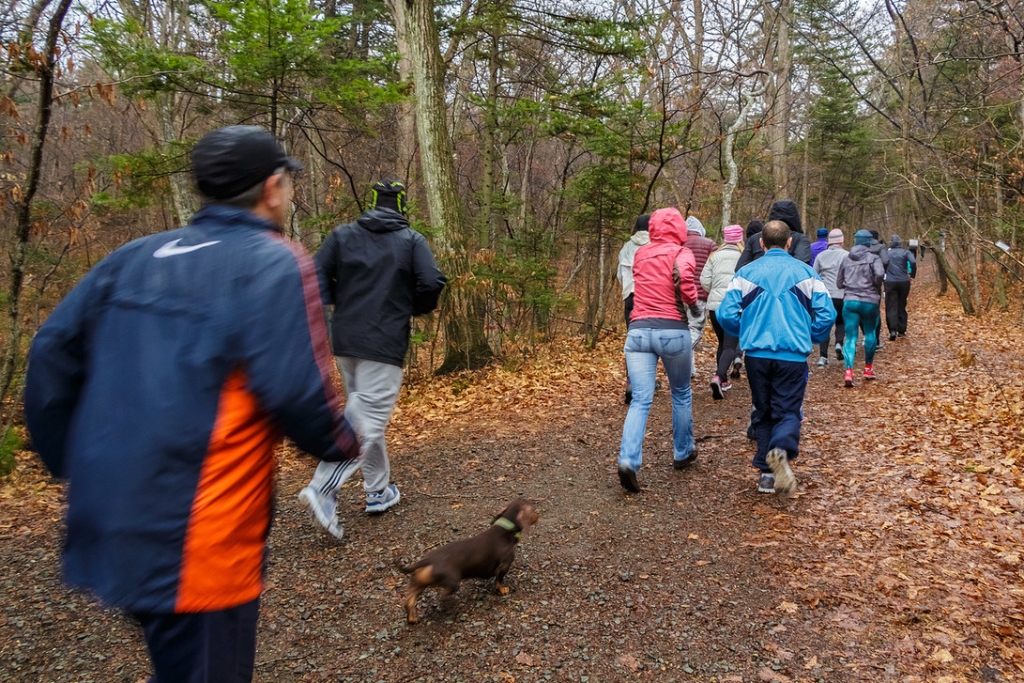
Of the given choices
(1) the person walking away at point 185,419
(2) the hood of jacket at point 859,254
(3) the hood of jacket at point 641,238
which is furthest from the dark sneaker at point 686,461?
(2) the hood of jacket at point 859,254

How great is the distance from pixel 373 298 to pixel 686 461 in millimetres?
3162

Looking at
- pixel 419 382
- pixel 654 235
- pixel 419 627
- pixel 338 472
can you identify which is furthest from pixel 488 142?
pixel 419 627

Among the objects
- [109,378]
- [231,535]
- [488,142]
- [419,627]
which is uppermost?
[488,142]

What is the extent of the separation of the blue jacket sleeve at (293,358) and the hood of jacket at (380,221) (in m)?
2.99

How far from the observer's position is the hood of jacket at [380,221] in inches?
186

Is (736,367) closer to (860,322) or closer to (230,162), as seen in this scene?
(860,322)

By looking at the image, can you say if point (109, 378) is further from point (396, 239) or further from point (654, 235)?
point (654, 235)

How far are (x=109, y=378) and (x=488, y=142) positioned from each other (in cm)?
1308

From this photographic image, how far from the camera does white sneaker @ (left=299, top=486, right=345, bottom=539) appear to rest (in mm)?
4383

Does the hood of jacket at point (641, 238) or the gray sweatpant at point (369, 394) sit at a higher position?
the hood of jacket at point (641, 238)

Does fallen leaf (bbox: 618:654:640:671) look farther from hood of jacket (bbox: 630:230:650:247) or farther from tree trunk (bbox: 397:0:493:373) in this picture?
tree trunk (bbox: 397:0:493:373)

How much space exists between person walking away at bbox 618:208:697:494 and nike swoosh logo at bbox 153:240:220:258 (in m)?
3.97

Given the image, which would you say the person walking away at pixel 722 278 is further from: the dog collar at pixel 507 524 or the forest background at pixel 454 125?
the dog collar at pixel 507 524

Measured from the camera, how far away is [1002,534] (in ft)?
14.6
